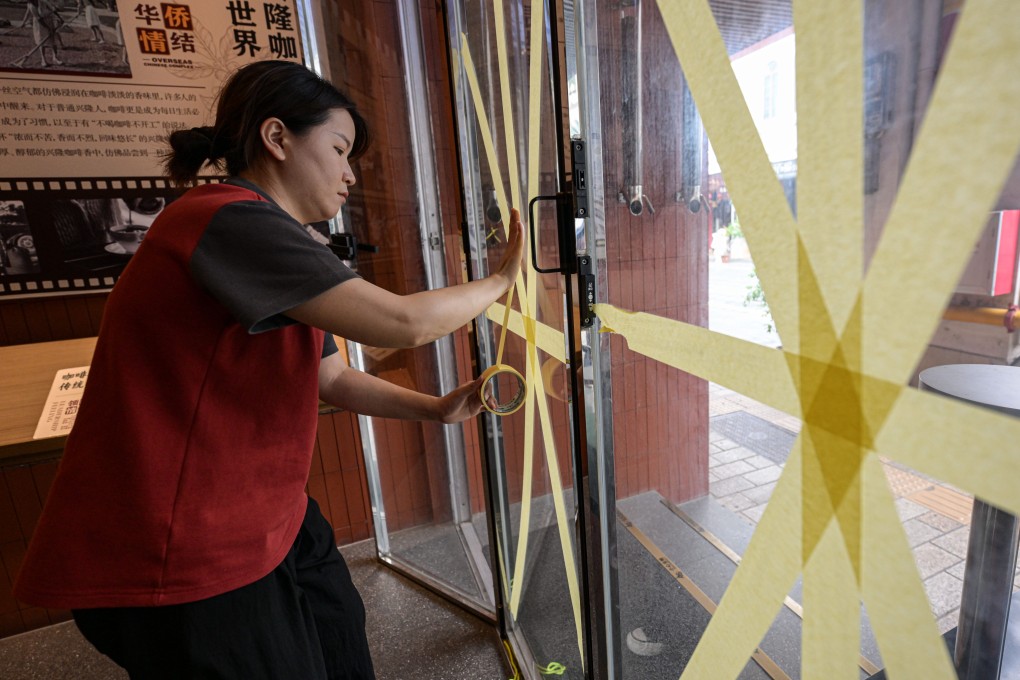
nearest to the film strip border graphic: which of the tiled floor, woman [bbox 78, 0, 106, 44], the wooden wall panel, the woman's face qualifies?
woman [bbox 78, 0, 106, 44]

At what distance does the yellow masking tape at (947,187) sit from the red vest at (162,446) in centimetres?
78

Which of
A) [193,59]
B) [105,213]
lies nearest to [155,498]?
[105,213]

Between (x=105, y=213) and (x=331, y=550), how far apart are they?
1706 mm

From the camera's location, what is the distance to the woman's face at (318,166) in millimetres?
919

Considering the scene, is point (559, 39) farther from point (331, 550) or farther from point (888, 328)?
point (331, 550)

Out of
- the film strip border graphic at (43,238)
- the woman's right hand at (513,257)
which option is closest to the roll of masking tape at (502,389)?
the woman's right hand at (513,257)

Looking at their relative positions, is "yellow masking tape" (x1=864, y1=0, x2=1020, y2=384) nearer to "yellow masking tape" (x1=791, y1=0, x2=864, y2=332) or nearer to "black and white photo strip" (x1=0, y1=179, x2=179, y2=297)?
"yellow masking tape" (x1=791, y1=0, x2=864, y2=332)

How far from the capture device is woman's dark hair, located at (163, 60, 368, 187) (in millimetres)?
888

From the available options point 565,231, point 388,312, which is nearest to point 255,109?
point 388,312

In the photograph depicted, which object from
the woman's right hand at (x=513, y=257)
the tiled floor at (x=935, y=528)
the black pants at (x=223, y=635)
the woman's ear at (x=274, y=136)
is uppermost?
the woman's ear at (x=274, y=136)

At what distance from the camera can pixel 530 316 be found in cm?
119

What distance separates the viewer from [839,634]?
51 centimetres

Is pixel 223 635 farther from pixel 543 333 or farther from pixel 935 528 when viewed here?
pixel 935 528

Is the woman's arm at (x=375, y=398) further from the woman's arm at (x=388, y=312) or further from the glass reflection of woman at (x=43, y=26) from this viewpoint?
the glass reflection of woman at (x=43, y=26)
